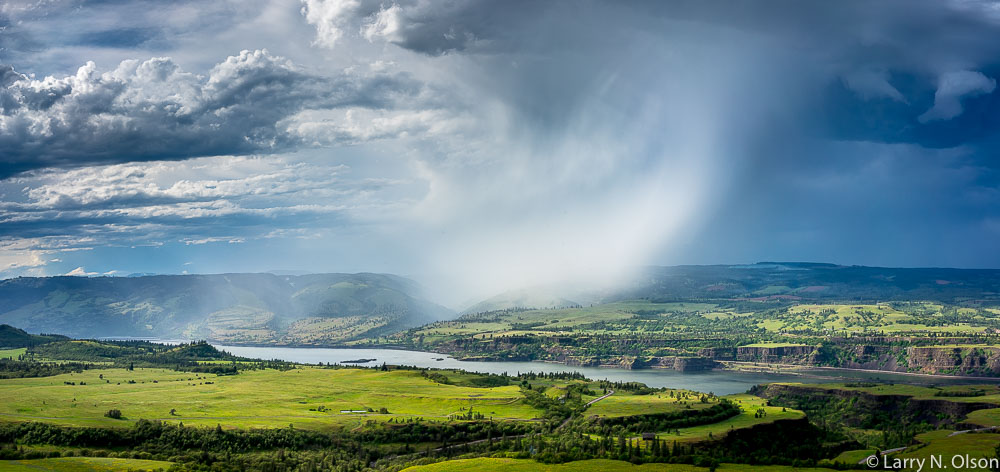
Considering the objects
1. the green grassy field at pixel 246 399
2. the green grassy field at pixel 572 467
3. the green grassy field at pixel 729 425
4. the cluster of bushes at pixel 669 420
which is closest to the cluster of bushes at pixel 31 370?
the green grassy field at pixel 246 399

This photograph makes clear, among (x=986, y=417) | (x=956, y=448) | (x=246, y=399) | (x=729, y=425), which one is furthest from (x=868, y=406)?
(x=246, y=399)

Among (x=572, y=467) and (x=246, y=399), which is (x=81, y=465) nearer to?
(x=572, y=467)

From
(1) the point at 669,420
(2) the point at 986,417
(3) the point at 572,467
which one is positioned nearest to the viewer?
(3) the point at 572,467

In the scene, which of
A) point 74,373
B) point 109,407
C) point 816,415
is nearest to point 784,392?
point 816,415

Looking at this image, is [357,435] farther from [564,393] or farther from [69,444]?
[564,393]

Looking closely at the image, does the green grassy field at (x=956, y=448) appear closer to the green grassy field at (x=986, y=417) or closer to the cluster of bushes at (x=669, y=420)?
the green grassy field at (x=986, y=417)

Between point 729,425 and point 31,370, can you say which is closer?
point 729,425

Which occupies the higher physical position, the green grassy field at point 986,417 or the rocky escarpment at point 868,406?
the green grassy field at point 986,417
